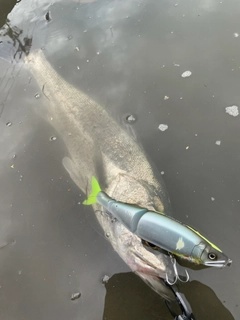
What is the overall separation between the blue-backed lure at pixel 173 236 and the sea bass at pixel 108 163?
0.35 metres

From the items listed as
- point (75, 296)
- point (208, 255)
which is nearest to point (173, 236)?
point (208, 255)

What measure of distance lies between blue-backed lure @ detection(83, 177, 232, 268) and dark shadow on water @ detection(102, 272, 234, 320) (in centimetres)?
63

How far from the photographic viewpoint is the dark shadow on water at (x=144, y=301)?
8.20 feet

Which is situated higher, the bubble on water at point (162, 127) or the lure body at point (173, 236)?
the lure body at point (173, 236)

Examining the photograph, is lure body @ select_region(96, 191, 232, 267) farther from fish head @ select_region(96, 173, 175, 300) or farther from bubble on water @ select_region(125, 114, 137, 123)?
bubble on water @ select_region(125, 114, 137, 123)

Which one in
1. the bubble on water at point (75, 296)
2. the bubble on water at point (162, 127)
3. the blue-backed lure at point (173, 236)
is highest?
the blue-backed lure at point (173, 236)

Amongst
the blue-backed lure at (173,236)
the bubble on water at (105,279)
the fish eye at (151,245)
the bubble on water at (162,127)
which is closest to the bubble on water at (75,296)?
the bubble on water at (105,279)

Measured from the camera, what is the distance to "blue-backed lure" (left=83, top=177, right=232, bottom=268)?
1.95 m

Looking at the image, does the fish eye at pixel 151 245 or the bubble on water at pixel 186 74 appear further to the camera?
the bubble on water at pixel 186 74

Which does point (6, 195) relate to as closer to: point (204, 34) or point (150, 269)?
point (150, 269)

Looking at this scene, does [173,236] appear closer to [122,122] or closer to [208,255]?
[208,255]

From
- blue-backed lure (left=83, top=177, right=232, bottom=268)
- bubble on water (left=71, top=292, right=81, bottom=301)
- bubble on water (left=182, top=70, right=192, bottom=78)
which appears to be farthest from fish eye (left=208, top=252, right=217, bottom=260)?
bubble on water (left=182, top=70, right=192, bottom=78)

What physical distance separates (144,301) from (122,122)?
193 centimetres

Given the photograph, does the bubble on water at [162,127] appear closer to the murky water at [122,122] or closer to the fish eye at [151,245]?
the murky water at [122,122]
